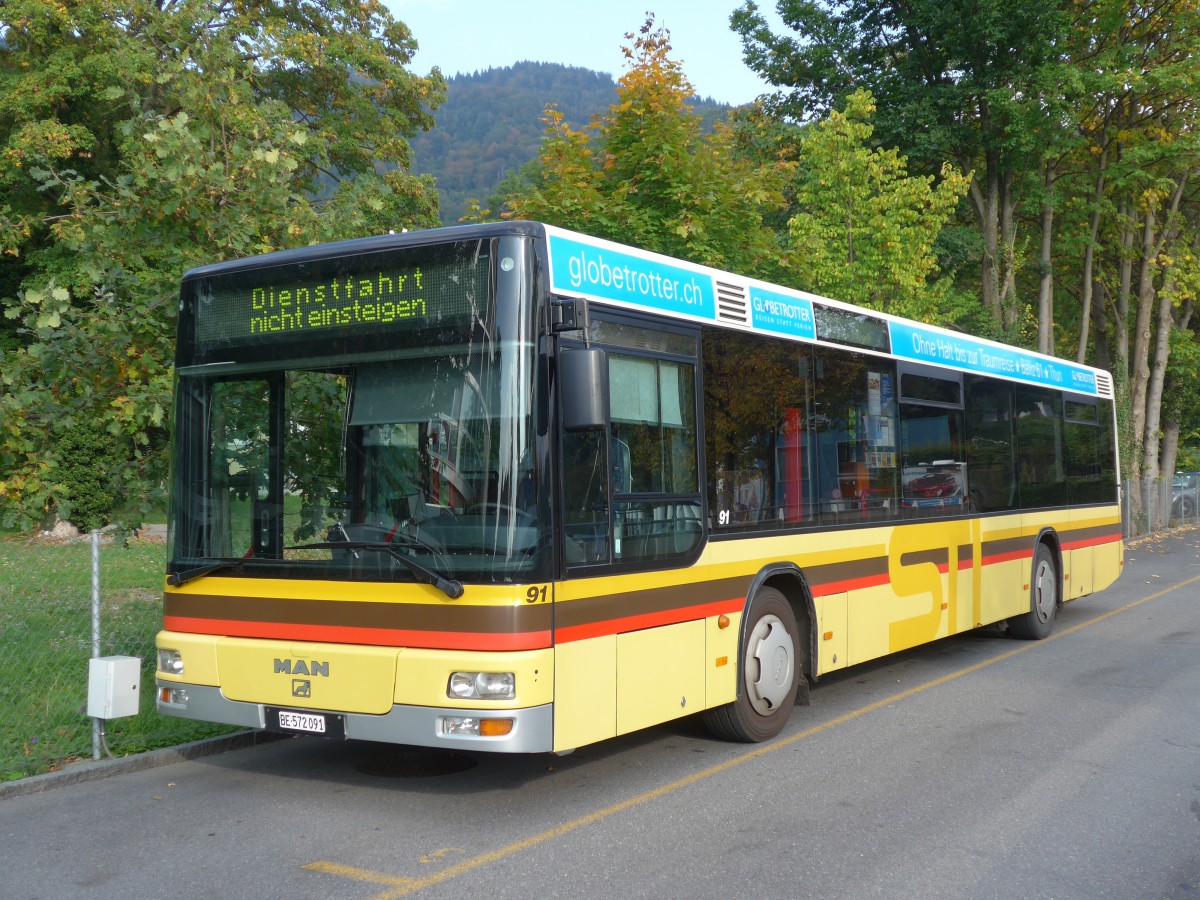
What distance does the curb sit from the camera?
671 cm

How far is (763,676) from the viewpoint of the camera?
26.1ft

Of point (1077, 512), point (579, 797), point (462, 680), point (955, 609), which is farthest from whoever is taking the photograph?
point (1077, 512)

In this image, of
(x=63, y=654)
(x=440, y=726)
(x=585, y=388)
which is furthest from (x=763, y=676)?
(x=63, y=654)

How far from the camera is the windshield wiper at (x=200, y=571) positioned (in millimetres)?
6586

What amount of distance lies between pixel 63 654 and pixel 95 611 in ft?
8.40

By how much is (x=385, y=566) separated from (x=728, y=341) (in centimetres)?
290

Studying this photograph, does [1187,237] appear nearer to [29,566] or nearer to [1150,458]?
[1150,458]

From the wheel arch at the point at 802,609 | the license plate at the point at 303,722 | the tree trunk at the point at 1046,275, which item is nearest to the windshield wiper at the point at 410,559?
the license plate at the point at 303,722

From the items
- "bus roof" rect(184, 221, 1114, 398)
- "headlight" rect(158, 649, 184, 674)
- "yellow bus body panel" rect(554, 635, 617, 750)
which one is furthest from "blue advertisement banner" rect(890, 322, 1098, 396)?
"headlight" rect(158, 649, 184, 674)

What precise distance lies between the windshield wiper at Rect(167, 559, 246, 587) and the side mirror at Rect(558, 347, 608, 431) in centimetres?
220

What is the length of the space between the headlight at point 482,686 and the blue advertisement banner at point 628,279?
2026 millimetres

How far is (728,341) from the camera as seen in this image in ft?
25.3

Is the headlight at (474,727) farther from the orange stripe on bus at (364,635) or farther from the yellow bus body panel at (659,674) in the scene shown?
the yellow bus body panel at (659,674)

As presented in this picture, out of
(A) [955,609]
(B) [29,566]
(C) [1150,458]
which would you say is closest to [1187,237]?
(C) [1150,458]
